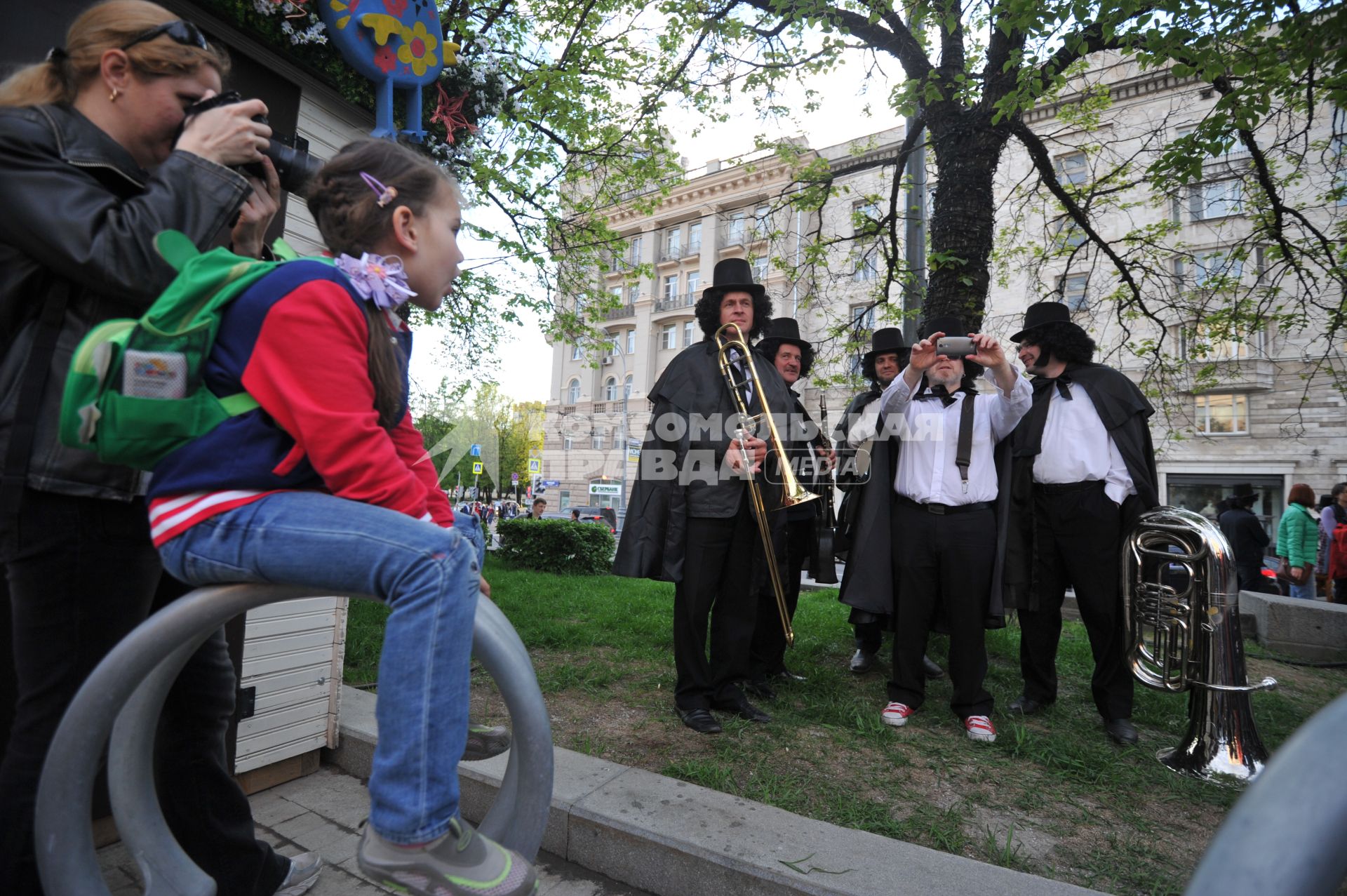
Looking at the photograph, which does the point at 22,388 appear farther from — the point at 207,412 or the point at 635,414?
the point at 635,414

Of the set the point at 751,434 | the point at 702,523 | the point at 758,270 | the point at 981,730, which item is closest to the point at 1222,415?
the point at 758,270

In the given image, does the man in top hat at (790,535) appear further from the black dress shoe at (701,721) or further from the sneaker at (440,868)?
the sneaker at (440,868)

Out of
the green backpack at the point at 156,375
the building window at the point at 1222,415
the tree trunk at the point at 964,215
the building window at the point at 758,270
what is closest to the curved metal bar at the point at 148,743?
the green backpack at the point at 156,375

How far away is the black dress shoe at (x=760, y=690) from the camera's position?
4113 mm

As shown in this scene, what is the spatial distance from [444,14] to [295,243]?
156 inches

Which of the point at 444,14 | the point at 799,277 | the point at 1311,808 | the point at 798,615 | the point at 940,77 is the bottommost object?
the point at 798,615

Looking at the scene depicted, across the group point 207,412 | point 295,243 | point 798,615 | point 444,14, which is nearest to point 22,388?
point 207,412

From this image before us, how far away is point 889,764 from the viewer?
3092 mm

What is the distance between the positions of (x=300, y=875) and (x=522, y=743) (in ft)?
4.42

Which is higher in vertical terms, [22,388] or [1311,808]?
[22,388]

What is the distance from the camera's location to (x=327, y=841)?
2441 millimetres

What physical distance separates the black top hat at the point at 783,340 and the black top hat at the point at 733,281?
3.20 ft

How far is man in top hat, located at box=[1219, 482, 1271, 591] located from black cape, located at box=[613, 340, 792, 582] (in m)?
9.07

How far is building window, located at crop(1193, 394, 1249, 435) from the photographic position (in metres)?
23.0
